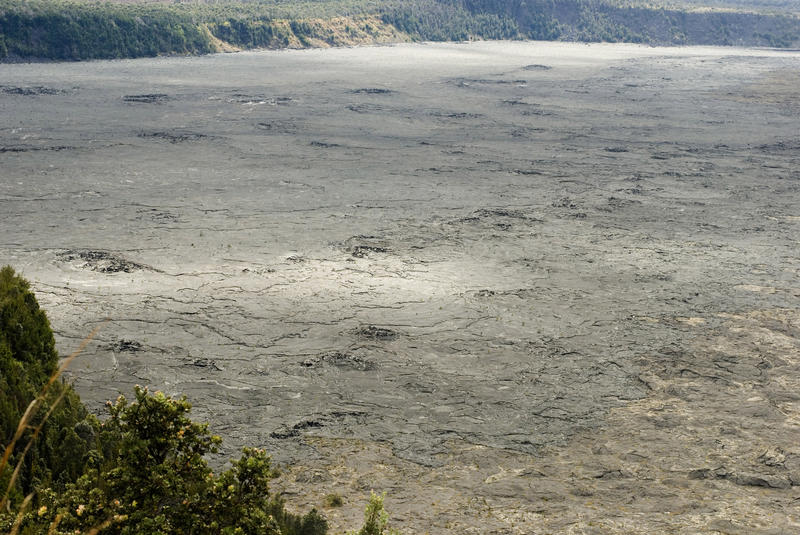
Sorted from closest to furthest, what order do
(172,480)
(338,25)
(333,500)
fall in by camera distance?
(172,480)
(333,500)
(338,25)

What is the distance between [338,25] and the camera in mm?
53375

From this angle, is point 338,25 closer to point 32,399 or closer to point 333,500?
point 333,500

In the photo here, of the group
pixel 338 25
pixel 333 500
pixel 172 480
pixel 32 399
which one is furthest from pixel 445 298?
pixel 338 25

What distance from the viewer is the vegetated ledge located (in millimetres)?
37344

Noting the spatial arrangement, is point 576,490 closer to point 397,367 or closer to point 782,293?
point 397,367

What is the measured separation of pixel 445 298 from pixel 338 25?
45.3 meters

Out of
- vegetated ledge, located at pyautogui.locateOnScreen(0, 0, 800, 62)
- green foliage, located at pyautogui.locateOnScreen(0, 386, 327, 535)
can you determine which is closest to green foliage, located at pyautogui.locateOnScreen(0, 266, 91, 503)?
green foliage, located at pyautogui.locateOnScreen(0, 386, 327, 535)

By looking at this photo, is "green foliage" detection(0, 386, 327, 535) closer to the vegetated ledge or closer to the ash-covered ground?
the ash-covered ground

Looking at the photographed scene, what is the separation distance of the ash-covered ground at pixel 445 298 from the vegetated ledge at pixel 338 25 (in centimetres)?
1392

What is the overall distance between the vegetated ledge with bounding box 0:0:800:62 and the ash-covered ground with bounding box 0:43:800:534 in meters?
13.9

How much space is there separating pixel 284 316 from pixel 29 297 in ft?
13.0

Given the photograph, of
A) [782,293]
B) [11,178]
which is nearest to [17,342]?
[782,293]

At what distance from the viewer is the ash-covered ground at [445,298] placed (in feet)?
23.2

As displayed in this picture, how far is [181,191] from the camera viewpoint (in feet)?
52.6
